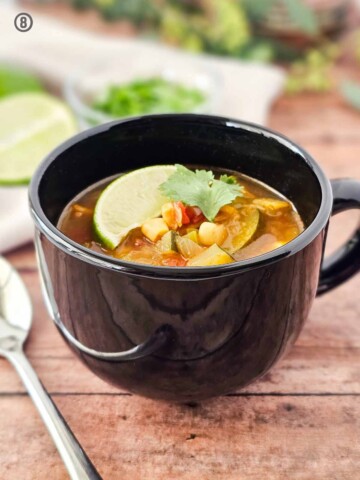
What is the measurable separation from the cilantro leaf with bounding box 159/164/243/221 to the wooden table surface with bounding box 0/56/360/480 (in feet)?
1.05

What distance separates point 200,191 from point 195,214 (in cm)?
5

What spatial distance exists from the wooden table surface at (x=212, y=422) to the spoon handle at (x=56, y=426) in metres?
0.04

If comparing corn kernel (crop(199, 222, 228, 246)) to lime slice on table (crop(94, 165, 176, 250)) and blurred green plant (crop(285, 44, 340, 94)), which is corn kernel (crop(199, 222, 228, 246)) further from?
blurred green plant (crop(285, 44, 340, 94))

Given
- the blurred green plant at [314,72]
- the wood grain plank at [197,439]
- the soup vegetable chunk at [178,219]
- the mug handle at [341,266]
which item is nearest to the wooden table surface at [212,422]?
the wood grain plank at [197,439]

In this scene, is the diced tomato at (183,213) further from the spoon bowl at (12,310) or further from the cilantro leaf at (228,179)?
the spoon bowl at (12,310)

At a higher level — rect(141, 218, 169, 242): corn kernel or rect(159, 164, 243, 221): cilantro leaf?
rect(159, 164, 243, 221): cilantro leaf

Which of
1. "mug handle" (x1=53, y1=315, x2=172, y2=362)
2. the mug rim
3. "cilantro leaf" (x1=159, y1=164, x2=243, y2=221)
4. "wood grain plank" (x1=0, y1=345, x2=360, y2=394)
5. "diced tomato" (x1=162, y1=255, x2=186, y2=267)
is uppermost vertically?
the mug rim

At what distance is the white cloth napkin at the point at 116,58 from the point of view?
2246 millimetres

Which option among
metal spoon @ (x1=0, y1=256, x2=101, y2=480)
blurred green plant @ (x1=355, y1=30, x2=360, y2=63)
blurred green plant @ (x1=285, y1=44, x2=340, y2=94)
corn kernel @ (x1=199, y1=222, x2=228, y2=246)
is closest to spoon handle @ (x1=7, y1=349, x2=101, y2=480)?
metal spoon @ (x1=0, y1=256, x2=101, y2=480)

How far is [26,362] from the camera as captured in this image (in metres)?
1.27

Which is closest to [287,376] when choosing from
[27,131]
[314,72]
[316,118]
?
[27,131]

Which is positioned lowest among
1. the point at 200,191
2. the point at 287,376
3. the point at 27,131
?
the point at 287,376

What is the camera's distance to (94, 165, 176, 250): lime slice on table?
47.6 inches

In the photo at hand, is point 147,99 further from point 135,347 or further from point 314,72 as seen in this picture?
point 135,347
